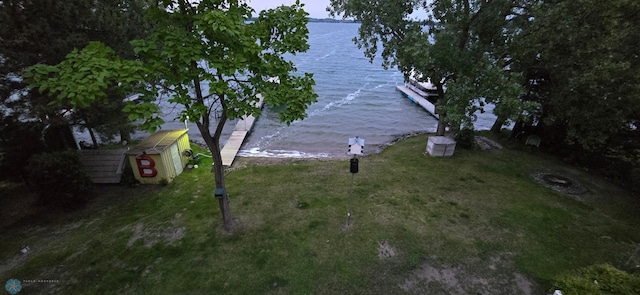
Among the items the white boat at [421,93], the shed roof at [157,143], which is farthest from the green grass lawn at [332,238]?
the white boat at [421,93]

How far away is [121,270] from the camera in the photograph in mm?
6496

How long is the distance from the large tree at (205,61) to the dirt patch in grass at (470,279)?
4.41m

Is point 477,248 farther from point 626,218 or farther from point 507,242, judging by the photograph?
point 626,218

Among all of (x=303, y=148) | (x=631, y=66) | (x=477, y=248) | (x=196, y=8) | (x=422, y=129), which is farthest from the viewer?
(x=422, y=129)

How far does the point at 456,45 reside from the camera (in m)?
13.1

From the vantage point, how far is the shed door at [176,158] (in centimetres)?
1133

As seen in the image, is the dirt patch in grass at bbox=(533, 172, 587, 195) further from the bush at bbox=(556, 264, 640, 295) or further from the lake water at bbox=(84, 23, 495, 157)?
the lake water at bbox=(84, 23, 495, 157)

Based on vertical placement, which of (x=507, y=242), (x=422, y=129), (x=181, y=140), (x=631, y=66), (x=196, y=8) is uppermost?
(x=196, y=8)

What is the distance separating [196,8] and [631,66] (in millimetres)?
12076

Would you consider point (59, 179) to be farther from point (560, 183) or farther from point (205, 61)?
point (560, 183)

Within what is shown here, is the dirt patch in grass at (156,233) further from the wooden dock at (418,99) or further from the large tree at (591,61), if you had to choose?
the wooden dock at (418,99)

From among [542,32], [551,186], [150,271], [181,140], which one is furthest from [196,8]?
[551,186]

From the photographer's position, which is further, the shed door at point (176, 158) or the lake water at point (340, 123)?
the lake water at point (340, 123)

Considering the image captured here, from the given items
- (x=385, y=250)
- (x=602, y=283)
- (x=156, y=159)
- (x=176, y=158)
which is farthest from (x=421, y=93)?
(x=602, y=283)
